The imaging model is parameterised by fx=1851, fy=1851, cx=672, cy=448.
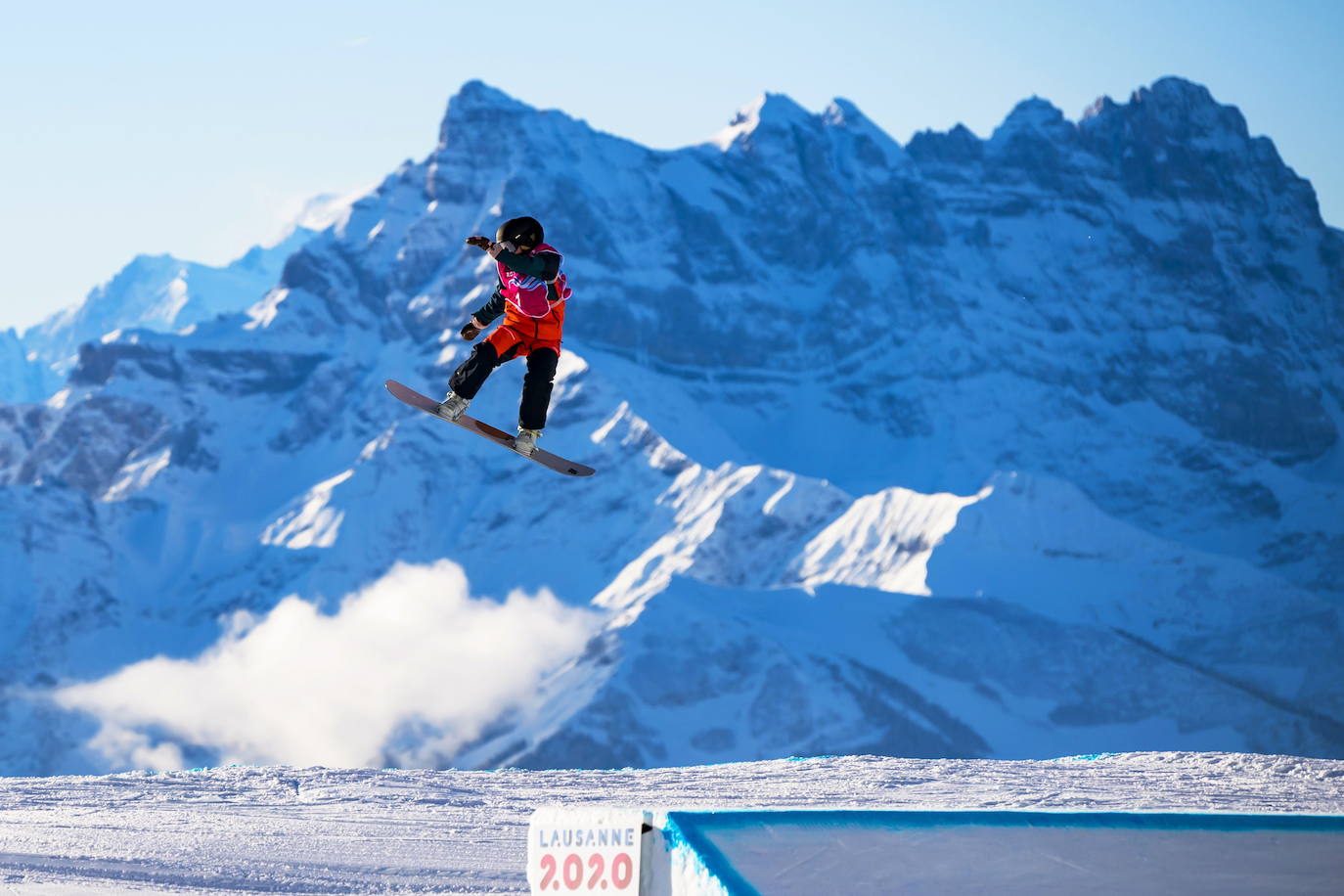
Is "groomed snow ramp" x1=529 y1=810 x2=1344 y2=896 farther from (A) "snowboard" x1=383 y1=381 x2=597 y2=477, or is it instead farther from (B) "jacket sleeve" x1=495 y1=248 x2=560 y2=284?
(A) "snowboard" x1=383 y1=381 x2=597 y2=477

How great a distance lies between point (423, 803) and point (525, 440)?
436 inches

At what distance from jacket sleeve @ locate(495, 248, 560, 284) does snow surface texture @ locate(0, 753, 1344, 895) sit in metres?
8.55

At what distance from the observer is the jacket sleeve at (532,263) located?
706 inches

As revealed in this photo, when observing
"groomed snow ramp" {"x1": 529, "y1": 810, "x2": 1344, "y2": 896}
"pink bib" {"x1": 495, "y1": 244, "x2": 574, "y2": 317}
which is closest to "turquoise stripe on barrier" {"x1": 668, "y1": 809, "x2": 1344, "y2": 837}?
"groomed snow ramp" {"x1": 529, "y1": 810, "x2": 1344, "y2": 896}

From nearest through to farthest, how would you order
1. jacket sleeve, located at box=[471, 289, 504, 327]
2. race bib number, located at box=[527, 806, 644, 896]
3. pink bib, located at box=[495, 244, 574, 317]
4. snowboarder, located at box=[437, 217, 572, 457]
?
race bib number, located at box=[527, 806, 644, 896], snowboarder, located at box=[437, 217, 572, 457], pink bib, located at box=[495, 244, 574, 317], jacket sleeve, located at box=[471, 289, 504, 327]

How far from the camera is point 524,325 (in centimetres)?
1933

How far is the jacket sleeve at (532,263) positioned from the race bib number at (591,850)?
6.11m

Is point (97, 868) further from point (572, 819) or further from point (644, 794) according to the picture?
point (572, 819)

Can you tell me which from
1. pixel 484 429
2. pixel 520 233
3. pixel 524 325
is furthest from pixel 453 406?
pixel 520 233

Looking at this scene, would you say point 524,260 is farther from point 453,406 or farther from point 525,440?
point 525,440

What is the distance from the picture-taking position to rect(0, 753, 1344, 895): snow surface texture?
23500mm

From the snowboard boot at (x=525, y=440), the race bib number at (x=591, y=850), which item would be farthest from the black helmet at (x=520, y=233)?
the race bib number at (x=591, y=850)

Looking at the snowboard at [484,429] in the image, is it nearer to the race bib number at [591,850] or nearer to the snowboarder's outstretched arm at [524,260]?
the snowboarder's outstretched arm at [524,260]

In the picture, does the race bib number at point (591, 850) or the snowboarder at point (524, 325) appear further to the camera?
the snowboarder at point (524, 325)
